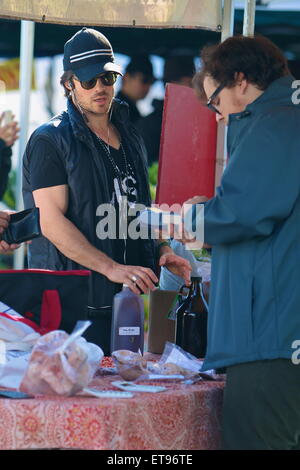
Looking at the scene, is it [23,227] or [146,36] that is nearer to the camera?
[23,227]

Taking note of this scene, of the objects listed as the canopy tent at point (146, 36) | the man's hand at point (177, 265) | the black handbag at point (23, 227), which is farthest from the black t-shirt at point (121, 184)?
the canopy tent at point (146, 36)

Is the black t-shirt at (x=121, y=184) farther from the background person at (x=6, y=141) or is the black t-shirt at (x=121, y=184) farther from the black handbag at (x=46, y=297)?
the background person at (x=6, y=141)

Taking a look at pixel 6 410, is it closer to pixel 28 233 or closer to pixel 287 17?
pixel 28 233

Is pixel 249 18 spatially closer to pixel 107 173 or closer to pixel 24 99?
pixel 107 173

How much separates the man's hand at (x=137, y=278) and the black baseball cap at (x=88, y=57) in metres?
0.72

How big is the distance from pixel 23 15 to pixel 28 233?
120cm

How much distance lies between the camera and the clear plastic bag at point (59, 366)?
6.29ft

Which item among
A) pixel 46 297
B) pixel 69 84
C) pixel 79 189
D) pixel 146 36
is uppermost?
pixel 146 36

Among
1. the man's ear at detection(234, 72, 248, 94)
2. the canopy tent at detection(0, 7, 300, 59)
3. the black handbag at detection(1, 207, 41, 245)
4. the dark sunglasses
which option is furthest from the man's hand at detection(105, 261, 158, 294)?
the canopy tent at detection(0, 7, 300, 59)

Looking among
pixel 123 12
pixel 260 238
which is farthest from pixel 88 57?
pixel 260 238

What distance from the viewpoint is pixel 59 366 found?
6.32 ft

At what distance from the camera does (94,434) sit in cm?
188

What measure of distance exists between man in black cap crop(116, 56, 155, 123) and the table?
3.68m

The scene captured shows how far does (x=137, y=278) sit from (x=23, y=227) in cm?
40
